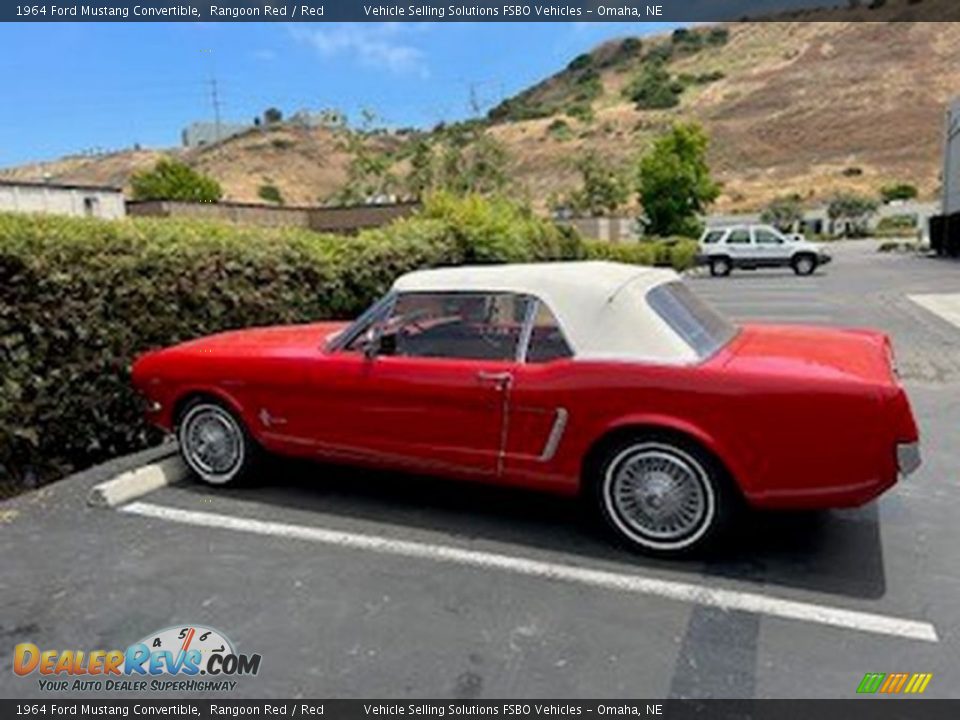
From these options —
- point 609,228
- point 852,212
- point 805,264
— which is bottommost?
point 805,264

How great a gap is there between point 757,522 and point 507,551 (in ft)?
4.79

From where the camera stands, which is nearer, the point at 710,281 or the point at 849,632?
the point at 849,632

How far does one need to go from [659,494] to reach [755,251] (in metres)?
23.5

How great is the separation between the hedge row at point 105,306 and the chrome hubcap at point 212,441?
0.98 metres

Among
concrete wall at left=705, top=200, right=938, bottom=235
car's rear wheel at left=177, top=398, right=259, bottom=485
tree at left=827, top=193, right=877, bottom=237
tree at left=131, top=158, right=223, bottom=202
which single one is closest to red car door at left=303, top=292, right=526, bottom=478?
car's rear wheel at left=177, top=398, right=259, bottom=485

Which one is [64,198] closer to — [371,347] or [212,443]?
[212,443]

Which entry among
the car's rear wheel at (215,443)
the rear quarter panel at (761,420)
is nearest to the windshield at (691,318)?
the rear quarter panel at (761,420)

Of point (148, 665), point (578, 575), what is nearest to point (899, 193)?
point (578, 575)

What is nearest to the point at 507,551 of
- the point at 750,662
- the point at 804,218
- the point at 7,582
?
the point at 750,662

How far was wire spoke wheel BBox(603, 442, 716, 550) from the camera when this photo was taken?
374 cm

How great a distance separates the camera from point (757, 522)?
4273 millimetres

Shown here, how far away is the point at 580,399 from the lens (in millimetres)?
3846

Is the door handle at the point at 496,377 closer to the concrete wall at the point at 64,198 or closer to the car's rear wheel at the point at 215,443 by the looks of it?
the car's rear wheel at the point at 215,443
